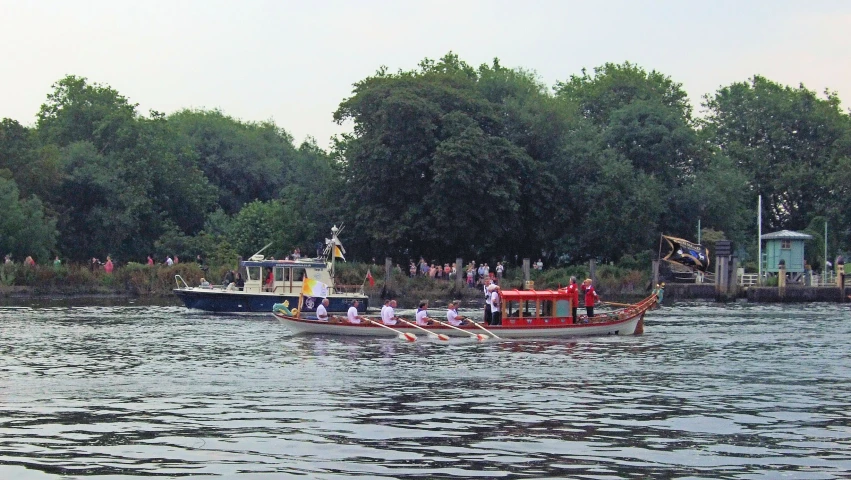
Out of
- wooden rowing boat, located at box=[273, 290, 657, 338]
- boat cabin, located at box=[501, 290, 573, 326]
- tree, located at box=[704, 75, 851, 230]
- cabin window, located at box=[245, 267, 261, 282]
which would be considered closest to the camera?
wooden rowing boat, located at box=[273, 290, 657, 338]

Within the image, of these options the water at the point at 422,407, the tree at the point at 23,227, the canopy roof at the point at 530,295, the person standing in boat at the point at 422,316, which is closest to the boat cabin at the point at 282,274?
the water at the point at 422,407

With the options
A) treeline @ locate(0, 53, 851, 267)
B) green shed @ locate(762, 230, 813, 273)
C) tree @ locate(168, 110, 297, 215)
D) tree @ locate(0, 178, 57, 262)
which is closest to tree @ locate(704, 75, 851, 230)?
treeline @ locate(0, 53, 851, 267)

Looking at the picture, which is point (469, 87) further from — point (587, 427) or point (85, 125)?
point (587, 427)

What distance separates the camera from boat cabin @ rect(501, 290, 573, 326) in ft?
136

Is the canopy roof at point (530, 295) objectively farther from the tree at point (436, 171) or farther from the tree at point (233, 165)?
the tree at point (233, 165)

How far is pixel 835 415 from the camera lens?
22.9 meters

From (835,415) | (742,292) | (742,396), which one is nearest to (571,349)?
(742,396)

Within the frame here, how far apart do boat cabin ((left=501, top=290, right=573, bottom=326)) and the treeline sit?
3281 cm

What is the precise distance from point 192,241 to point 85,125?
1880 cm

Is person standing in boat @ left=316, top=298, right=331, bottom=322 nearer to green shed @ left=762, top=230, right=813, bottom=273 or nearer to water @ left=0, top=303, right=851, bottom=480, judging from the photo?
water @ left=0, top=303, right=851, bottom=480

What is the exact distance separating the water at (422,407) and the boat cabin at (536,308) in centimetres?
158

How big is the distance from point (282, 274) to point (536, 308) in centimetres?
1796

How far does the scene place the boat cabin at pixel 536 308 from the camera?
41500mm

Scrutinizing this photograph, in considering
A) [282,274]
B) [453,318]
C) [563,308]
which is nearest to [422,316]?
[453,318]
